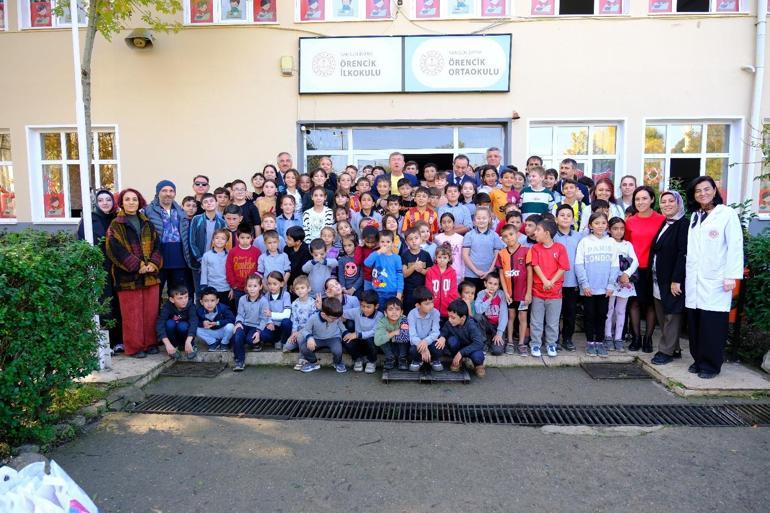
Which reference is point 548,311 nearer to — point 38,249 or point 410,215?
point 410,215

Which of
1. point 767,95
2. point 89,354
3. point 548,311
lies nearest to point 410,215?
point 548,311

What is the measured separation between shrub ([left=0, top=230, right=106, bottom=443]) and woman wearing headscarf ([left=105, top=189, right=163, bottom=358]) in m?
1.27

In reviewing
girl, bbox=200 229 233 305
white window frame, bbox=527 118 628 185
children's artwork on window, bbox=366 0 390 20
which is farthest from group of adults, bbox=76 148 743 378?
children's artwork on window, bbox=366 0 390 20

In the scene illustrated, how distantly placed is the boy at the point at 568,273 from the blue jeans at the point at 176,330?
14.6 ft

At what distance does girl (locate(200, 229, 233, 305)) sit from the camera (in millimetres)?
6141

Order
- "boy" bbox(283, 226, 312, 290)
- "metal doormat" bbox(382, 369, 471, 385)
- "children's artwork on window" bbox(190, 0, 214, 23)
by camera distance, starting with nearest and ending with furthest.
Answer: "metal doormat" bbox(382, 369, 471, 385) → "boy" bbox(283, 226, 312, 290) → "children's artwork on window" bbox(190, 0, 214, 23)

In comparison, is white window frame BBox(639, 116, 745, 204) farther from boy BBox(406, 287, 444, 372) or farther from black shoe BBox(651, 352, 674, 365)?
boy BBox(406, 287, 444, 372)

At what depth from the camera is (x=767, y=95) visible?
9.82m

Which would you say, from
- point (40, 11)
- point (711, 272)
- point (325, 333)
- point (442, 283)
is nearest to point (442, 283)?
point (442, 283)

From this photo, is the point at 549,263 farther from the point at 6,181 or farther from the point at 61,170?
the point at 6,181

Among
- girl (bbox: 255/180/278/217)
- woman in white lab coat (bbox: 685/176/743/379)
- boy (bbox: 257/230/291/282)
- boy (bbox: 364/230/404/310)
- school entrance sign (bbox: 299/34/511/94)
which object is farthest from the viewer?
school entrance sign (bbox: 299/34/511/94)

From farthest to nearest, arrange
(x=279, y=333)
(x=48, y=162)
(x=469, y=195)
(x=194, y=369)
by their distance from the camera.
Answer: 1. (x=48, y=162)
2. (x=469, y=195)
3. (x=279, y=333)
4. (x=194, y=369)

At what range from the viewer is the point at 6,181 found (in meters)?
11.1

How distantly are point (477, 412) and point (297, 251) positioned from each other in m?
3.04
